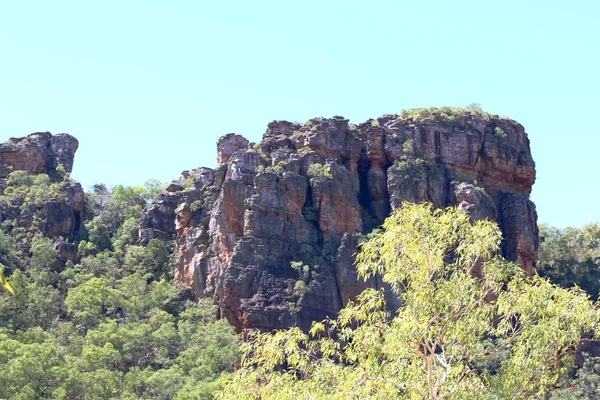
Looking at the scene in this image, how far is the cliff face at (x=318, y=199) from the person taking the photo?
49969 mm

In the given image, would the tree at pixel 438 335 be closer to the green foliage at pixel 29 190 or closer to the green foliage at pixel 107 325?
the green foliage at pixel 107 325

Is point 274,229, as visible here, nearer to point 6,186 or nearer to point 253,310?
point 253,310

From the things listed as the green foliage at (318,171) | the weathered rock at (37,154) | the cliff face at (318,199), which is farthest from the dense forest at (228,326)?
the green foliage at (318,171)

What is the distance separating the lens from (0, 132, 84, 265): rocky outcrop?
60.3 metres

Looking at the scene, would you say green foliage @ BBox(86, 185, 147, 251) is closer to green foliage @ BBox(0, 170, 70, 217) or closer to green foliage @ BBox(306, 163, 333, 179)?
green foliage @ BBox(0, 170, 70, 217)

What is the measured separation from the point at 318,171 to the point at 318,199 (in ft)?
5.69

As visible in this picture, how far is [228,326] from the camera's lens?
4881 cm

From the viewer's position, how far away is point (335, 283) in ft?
164

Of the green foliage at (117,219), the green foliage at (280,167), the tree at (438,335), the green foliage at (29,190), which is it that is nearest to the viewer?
the tree at (438,335)

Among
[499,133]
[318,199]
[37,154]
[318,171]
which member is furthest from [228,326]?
[37,154]

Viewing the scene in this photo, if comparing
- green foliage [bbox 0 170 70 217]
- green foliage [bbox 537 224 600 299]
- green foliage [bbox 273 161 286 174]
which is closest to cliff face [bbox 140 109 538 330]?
green foliage [bbox 273 161 286 174]

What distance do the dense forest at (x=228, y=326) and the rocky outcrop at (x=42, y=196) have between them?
252 mm

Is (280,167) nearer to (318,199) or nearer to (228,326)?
(318,199)

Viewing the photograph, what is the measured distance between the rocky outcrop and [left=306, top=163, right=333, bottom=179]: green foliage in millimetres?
15758
